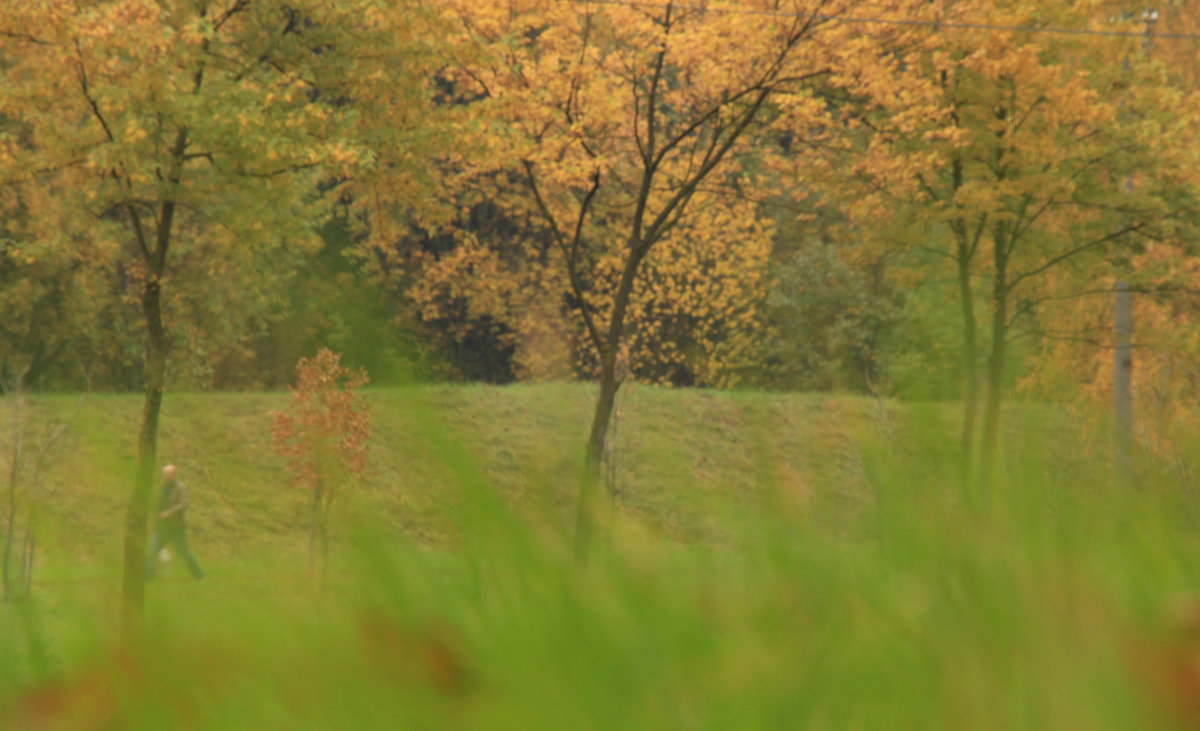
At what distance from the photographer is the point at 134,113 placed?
34.1 feet

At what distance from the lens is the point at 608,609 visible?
0.88 m

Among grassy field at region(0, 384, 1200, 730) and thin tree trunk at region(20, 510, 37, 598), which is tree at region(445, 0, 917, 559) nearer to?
grassy field at region(0, 384, 1200, 730)

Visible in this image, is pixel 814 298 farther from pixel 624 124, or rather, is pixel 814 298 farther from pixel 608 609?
pixel 608 609

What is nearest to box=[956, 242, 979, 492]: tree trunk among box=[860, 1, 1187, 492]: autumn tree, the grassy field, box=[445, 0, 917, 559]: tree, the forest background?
the grassy field

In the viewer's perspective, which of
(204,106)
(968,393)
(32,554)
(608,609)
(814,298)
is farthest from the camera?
(814,298)

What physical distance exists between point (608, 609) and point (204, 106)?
1017 centimetres

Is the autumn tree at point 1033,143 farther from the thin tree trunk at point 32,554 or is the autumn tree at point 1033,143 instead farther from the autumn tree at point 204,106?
the thin tree trunk at point 32,554

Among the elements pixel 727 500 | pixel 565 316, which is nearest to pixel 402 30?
pixel 727 500

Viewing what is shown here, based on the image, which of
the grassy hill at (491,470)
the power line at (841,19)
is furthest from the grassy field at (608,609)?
the power line at (841,19)

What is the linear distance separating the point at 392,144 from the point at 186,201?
6.55ft

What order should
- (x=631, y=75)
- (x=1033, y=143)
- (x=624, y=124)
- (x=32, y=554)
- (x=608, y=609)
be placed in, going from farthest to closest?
(x=624, y=124) < (x=631, y=75) < (x=1033, y=143) < (x=32, y=554) < (x=608, y=609)

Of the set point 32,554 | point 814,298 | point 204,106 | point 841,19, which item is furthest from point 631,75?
point 814,298

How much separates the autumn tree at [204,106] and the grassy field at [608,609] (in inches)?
354

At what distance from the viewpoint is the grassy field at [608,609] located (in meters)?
0.79
